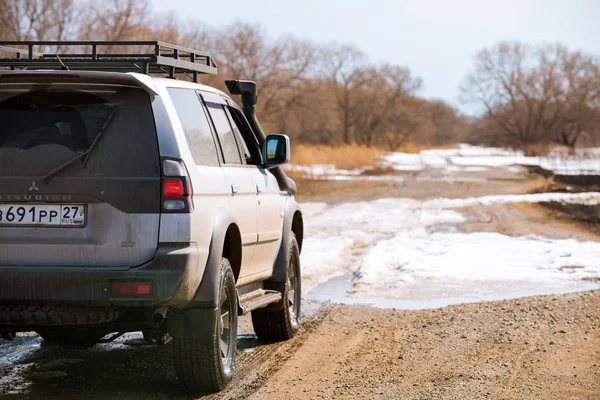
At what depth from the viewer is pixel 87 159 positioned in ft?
17.8

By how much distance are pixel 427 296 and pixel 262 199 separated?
4.42 m

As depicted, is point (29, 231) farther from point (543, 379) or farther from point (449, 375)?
point (543, 379)

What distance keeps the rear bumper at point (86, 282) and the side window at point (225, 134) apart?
4.96ft

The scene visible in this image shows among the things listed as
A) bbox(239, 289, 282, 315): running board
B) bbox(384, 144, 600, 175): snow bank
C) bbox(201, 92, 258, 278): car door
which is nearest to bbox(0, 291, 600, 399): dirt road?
bbox(239, 289, 282, 315): running board

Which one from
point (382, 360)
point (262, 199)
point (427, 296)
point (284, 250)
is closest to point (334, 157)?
point (427, 296)

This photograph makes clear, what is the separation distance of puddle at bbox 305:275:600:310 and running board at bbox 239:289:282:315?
3008 millimetres

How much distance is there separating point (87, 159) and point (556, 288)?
25.4ft

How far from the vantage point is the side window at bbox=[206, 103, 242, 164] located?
675 cm

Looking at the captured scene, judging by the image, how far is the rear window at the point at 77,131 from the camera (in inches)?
214

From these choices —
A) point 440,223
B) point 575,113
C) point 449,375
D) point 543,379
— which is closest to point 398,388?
point 449,375

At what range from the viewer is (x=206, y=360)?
590cm

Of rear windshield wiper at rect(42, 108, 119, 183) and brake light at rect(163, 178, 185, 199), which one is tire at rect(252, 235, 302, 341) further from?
rear windshield wiper at rect(42, 108, 119, 183)

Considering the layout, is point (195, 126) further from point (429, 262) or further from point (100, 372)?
point (429, 262)

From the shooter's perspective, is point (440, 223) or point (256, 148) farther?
point (440, 223)
